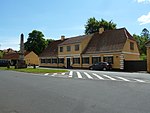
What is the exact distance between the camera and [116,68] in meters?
41.4

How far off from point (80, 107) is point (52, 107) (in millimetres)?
925

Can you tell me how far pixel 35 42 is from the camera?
87125 millimetres

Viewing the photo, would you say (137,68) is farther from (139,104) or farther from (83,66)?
(139,104)

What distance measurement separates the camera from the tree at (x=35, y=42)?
8694cm

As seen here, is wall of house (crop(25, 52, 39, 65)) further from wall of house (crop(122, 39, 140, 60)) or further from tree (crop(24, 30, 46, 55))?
wall of house (crop(122, 39, 140, 60))

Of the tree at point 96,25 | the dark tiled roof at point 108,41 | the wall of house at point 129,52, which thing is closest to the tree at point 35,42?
the tree at point 96,25

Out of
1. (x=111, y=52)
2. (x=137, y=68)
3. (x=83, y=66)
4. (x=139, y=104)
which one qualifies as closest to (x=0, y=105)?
(x=139, y=104)

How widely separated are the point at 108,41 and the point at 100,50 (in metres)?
2.50

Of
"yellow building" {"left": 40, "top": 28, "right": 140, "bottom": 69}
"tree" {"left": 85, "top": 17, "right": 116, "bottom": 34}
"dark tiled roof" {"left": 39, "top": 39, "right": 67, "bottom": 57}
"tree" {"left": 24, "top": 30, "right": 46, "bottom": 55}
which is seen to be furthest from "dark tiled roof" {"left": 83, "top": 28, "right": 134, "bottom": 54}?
"tree" {"left": 24, "top": 30, "right": 46, "bottom": 55}

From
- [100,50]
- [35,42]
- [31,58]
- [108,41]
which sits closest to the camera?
[100,50]

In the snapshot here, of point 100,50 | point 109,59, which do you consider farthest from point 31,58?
point 109,59

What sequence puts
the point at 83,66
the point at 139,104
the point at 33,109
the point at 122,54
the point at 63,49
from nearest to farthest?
the point at 33,109, the point at 139,104, the point at 122,54, the point at 83,66, the point at 63,49

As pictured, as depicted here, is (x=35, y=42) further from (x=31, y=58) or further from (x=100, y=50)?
(x=100, y=50)

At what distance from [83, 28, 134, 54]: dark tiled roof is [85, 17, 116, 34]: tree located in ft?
57.0
